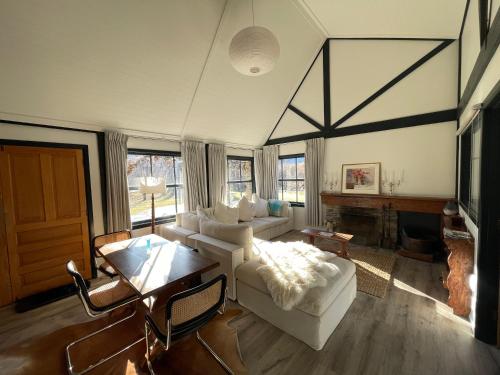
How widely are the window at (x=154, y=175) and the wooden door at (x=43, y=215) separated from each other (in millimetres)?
773

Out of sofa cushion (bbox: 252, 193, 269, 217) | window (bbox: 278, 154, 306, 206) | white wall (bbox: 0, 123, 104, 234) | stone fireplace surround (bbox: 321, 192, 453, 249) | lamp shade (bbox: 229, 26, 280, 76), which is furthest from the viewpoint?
window (bbox: 278, 154, 306, 206)

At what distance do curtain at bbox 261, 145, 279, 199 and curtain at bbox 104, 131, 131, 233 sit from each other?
338 cm

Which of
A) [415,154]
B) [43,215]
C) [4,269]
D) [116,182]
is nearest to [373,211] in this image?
[415,154]

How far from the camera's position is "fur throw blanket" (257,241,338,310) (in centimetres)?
173

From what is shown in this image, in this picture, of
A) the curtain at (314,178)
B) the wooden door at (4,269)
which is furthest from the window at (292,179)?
the wooden door at (4,269)

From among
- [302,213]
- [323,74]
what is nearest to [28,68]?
[323,74]

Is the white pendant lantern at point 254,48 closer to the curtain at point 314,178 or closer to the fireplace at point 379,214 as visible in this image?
the curtain at point 314,178

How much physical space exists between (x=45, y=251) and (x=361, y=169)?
17.2 feet

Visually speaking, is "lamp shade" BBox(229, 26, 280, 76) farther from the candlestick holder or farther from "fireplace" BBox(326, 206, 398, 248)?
"fireplace" BBox(326, 206, 398, 248)

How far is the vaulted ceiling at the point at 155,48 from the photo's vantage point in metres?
2.03

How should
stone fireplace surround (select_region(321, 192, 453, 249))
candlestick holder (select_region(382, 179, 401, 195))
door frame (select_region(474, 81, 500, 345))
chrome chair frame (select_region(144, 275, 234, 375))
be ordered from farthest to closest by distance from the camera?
candlestick holder (select_region(382, 179, 401, 195)), stone fireplace surround (select_region(321, 192, 453, 249)), door frame (select_region(474, 81, 500, 345)), chrome chair frame (select_region(144, 275, 234, 375))

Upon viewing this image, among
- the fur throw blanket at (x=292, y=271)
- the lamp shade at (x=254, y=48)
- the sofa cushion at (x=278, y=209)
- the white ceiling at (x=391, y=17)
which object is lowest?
the fur throw blanket at (x=292, y=271)

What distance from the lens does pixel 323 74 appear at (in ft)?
13.7

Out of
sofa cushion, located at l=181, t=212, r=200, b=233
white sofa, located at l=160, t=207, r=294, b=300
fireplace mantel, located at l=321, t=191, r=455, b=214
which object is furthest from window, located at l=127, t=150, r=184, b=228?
fireplace mantel, located at l=321, t=191, r=455, b=214
